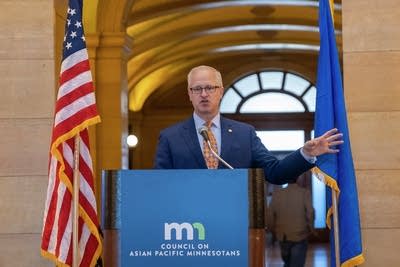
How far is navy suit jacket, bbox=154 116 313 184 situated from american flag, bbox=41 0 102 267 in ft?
2.78

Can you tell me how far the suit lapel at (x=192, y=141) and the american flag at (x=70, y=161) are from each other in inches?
35.7

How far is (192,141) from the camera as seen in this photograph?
469 cm

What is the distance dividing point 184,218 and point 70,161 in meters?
1.48

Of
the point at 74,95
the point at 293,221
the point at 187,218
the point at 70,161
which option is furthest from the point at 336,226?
the point at 293,221

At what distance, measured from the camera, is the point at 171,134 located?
472cm

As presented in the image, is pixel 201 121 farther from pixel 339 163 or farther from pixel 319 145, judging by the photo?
pixel 339 163

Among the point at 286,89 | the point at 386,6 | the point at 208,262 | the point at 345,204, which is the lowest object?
the point at 208,262

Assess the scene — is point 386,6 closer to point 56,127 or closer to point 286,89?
point 56,127

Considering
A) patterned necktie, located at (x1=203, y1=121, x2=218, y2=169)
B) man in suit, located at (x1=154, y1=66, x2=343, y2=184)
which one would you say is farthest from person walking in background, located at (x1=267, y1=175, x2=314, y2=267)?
patterned necktie, located at (x1=203, y1=121, x2=218, y2=169)

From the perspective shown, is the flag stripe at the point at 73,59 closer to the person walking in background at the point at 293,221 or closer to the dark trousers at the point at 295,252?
the person walking in background at the point at 293,221

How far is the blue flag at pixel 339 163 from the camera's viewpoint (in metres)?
5.04

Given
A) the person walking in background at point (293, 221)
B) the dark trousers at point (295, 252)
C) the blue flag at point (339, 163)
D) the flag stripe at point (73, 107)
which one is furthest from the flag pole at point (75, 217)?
the dark trousers at point (295, 252)

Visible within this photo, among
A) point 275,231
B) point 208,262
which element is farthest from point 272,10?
point 208,262

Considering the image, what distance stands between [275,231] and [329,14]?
5360 mm
